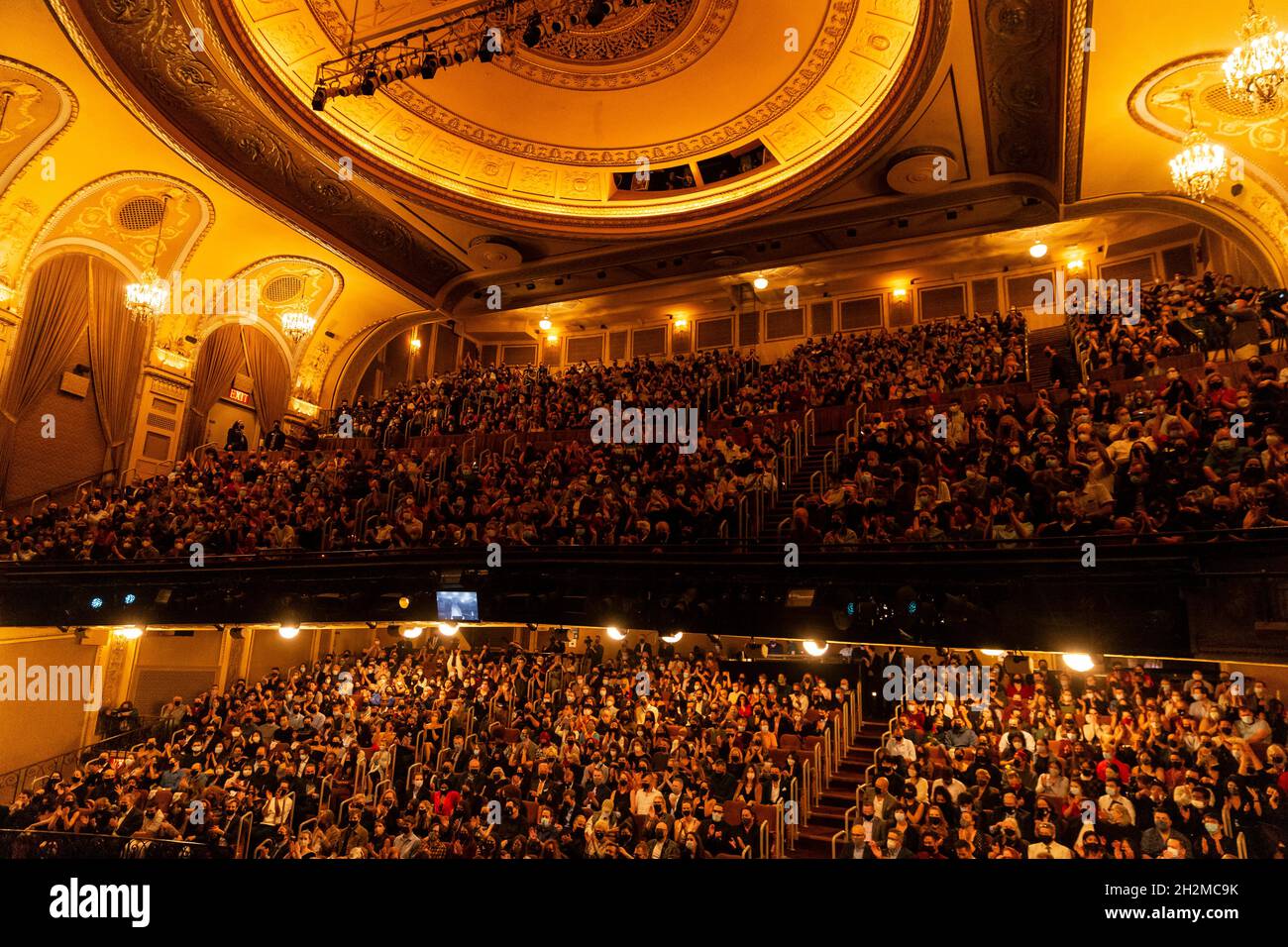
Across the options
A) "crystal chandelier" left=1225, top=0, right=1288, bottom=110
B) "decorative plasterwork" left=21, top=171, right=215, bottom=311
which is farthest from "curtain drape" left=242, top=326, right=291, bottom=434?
"crystal chandelier" left=1225, top=0, right=1288, bottom=110

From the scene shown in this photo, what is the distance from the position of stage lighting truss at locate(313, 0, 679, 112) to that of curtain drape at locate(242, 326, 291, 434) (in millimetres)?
6471

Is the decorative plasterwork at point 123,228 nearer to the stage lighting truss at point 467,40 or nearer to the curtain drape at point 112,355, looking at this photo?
the curtain drape at point 112,355

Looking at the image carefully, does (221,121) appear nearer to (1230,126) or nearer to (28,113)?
(28,113)

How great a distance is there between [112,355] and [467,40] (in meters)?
9.04

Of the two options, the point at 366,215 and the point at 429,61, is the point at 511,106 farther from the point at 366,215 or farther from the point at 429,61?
the point at 429,61

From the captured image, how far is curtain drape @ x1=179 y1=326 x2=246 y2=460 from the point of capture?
15.5m

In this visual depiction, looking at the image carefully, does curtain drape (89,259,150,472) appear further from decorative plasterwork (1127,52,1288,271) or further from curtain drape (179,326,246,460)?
decorative plasterwork (1127,52,1288,271)

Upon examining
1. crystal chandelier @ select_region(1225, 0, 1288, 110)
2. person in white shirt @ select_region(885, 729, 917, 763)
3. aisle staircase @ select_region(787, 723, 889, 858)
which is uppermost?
crystal chandelier @ select_region(1225, 0, 1288, 110)

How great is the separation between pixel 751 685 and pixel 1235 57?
8469 millimetres

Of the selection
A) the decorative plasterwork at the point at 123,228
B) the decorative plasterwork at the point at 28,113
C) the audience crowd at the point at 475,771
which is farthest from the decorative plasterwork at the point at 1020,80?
the decorative plasterwork at the point at 123,228

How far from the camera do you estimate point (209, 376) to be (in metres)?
15.8

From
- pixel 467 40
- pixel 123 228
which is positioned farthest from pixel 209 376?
pixel 467 40

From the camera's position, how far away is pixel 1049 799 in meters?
6.29

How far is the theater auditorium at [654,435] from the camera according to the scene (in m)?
6.60
